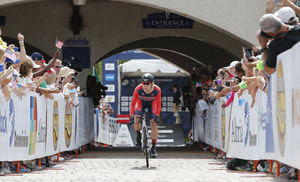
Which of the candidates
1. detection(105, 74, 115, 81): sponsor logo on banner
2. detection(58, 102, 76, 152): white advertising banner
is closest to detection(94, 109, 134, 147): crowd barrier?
detection(58, 102, 76, 152): white advertising banner

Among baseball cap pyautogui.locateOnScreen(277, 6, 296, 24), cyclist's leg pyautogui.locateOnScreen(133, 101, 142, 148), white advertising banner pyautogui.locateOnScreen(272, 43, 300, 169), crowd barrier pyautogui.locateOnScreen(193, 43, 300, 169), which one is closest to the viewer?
white advertising banner pyautogui.locateOnScreen(272, 43, 300, 169)

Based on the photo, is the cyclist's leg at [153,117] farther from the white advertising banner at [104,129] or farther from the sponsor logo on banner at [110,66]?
the sponsor logo on banner at [110,66]

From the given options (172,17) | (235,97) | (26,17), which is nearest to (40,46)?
(26,17)

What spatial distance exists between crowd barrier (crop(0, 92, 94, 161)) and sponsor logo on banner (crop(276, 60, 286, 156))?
13.0ft

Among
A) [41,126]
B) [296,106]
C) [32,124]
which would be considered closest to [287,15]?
[296,106]

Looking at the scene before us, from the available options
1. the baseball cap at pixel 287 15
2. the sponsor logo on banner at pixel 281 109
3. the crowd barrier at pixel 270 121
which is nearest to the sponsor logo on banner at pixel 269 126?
the crowd barrier at pixel 270 121

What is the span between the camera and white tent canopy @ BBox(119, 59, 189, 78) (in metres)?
36.9

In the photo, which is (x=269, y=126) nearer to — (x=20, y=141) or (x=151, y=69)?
(x=20, y=141)

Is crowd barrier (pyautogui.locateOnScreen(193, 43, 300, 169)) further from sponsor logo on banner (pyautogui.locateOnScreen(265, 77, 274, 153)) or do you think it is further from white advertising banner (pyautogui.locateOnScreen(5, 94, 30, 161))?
white advertising banner (pyautogui.locateOnScreen(5, 94, 30, 161))

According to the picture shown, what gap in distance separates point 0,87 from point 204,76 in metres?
12.4

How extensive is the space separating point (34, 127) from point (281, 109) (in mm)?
5163

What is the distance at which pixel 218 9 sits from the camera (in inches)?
796

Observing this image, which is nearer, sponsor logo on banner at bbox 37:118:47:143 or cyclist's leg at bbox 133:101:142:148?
sponsor logo on banner at bbox 37:118:47:143

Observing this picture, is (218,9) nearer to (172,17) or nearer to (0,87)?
(172,17)
